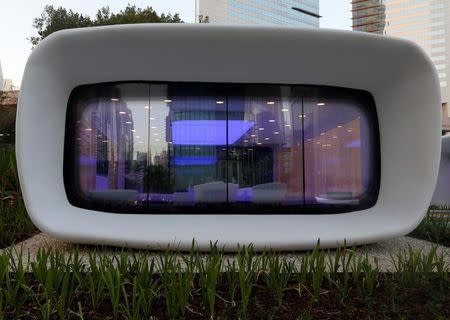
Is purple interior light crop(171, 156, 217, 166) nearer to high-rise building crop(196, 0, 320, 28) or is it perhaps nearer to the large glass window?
the large glass window

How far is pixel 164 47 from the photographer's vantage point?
568 centimetres

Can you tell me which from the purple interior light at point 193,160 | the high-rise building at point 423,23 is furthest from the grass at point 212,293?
the high-rise building at point 423,23

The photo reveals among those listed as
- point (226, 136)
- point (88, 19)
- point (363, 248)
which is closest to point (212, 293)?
point (226, 136)

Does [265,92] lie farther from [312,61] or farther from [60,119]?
[60,119]

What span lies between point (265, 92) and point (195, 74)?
113 centimetres

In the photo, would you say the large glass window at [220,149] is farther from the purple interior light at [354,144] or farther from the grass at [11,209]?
the grass at [11,209]

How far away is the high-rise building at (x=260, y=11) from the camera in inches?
3696

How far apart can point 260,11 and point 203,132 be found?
104 metres

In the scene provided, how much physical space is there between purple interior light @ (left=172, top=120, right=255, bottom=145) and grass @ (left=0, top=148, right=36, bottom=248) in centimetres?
288

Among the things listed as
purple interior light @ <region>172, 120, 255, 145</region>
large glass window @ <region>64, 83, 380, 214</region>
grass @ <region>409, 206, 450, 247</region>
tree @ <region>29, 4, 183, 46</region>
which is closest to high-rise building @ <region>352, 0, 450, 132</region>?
tree @ <region>29, 4, 183, 46</region>

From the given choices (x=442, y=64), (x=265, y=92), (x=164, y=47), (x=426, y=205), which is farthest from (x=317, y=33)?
(x=442, y=64)

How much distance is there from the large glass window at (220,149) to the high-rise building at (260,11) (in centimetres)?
8284

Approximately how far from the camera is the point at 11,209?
7.59m

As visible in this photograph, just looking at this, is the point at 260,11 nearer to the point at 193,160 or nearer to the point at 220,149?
the point at 220,149
